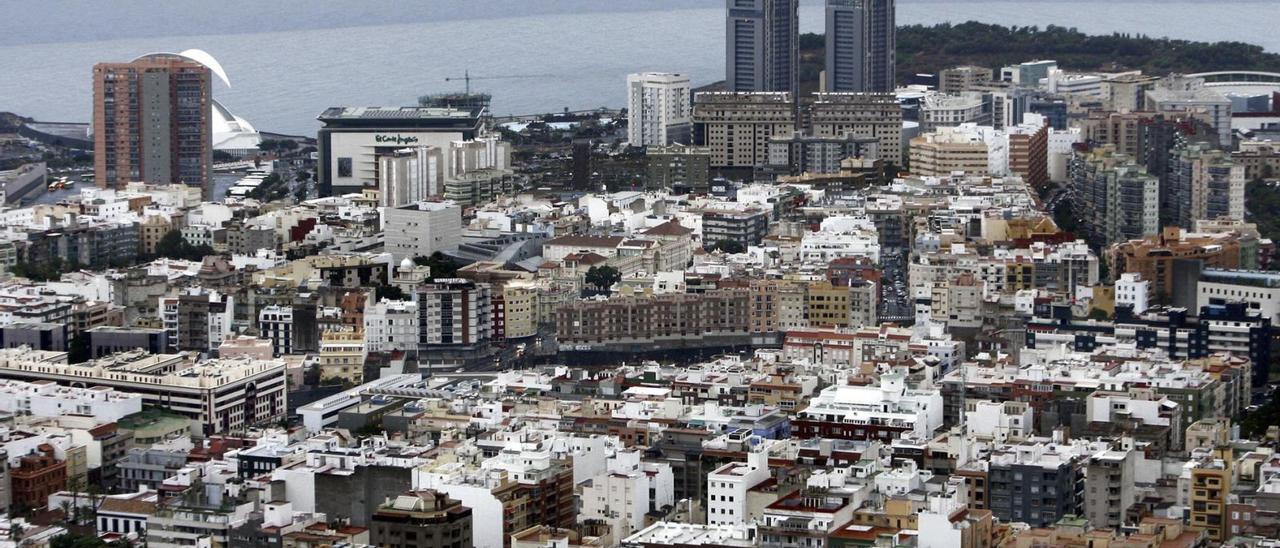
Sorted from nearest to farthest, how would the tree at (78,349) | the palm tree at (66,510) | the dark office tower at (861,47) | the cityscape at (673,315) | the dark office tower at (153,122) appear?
the cityscape at (673,315)
the palm tree at (66,510)
the tree at (78,349)
the dark office tower at (153,122)
the dark office tower at (861,47)

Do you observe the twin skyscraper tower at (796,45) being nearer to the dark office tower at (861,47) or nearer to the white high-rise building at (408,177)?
the dark office tower at (861,47)

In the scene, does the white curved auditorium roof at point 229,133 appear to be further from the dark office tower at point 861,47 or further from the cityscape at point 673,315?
the dark office tower at point 861,47

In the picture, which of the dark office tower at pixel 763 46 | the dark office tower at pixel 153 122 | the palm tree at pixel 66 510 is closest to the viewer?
the palm tree at pixel 66 510

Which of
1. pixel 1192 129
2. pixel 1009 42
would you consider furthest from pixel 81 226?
pixel 1009 42

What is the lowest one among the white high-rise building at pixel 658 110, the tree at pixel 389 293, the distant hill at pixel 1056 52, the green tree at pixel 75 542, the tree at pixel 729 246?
the green tree at pixel 75 542

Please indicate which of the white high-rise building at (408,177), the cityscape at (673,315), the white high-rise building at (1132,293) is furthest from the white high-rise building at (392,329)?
the white high-rise building at (408,177)

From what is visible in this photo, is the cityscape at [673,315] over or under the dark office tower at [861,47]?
under

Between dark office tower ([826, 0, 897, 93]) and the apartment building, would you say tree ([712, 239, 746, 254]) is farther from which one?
dark office tower ([826, 0, 897, 93])

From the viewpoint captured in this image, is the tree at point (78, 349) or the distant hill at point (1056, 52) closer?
the tree at point (78, 349)
